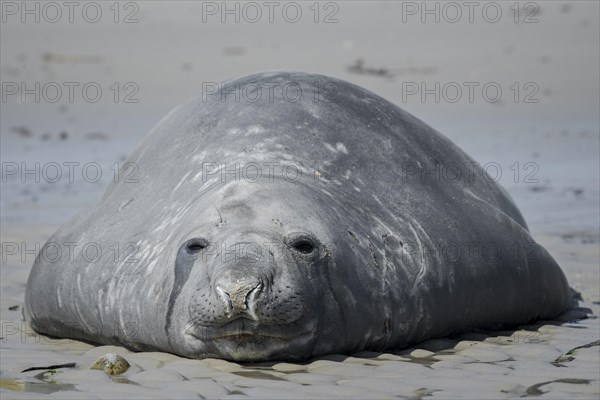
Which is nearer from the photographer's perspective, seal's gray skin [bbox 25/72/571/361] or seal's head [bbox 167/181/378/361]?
seal's head [bbox 167/181/378/361]

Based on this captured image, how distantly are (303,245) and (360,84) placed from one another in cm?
1001

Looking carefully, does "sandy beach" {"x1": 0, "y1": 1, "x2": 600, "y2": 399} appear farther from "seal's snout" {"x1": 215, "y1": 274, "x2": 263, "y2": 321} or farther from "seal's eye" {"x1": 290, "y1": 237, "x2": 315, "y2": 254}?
"seal's eye" {"x1": 290, "y1": 237, "x2": 315, "y2": 254}

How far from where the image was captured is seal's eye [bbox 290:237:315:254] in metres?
5.06

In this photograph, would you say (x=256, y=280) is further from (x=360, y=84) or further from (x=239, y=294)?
(x=360, y=84)

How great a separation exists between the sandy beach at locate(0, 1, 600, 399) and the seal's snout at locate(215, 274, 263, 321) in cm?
25

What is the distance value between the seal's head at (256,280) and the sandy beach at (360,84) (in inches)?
3.8

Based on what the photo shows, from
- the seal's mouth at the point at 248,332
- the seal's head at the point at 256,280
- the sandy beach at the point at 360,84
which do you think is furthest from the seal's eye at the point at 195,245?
the sandy beach at the point at 360,84

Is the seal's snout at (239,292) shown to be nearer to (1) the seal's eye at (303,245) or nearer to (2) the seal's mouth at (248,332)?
(2) the seal's mouth at (248,332)

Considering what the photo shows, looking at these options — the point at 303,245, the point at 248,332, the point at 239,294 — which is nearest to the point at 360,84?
the point at 303,245

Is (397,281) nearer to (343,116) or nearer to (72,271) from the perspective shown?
(343,116)

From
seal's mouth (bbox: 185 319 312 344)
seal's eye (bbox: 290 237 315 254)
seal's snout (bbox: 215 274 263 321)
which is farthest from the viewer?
seal's eye (bbox: 290 237 315 254)

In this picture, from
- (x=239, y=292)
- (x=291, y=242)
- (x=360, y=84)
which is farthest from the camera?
(x=360, y=84)

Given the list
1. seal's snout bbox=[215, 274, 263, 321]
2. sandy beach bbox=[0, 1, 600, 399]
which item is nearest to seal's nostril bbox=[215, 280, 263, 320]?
seal's snout bbox=[215, 274, 263, 321]

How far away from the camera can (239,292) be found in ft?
15.7
